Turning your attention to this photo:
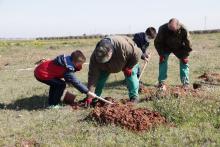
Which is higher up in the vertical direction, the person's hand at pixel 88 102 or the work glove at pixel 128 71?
the work glove at pixel 128 71

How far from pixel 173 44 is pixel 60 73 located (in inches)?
131

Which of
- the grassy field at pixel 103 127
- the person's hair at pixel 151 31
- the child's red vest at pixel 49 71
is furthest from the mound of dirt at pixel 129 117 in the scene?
the person's hair at pixel 151 31

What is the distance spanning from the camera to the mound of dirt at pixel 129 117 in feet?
24.9

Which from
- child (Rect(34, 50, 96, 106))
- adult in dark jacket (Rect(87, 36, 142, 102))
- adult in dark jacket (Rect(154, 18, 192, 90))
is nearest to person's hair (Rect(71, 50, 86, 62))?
child (Rect(34, 50, 96, 106))

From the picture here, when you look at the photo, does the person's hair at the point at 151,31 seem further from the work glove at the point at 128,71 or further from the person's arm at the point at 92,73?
the person's arm at the point at 92,73

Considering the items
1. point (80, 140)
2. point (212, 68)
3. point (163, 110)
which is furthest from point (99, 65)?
point (212, 68)

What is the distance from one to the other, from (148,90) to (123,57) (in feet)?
7.58

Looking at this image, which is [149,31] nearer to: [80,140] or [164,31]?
[164,31]

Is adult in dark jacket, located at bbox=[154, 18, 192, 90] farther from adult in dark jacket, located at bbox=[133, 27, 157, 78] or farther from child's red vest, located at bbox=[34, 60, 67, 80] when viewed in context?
child's red vest, located at bbox=[34, 60, 67, 80]

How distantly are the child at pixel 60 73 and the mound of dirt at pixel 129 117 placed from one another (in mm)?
1495

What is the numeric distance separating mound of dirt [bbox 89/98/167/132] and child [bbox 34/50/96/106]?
149cm

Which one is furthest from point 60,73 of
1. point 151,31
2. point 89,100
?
point 151,31

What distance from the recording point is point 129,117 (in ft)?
25.4

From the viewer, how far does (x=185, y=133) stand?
23.5 ft
